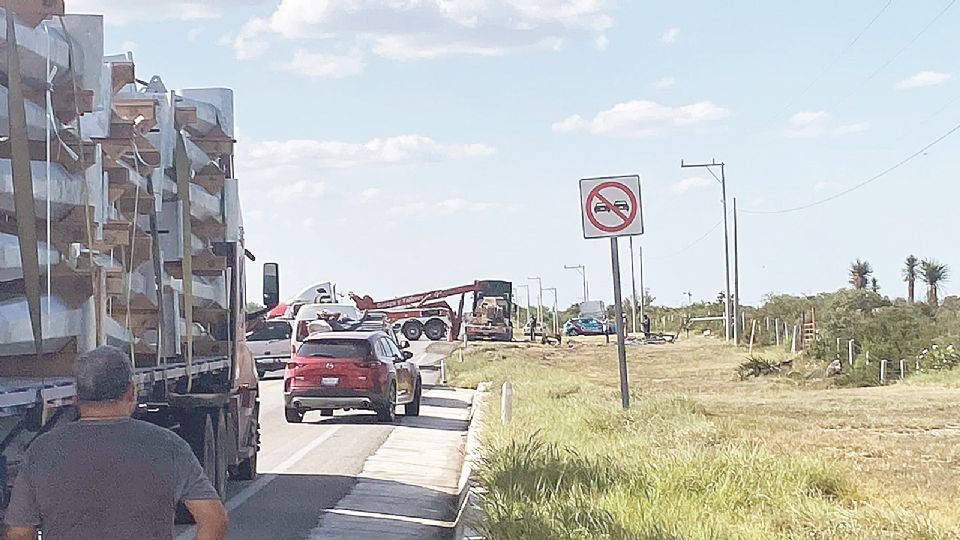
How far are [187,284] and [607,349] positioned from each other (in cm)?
6442

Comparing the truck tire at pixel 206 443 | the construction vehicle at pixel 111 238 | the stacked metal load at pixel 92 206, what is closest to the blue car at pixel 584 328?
the construction vehicle at pixel 111 238

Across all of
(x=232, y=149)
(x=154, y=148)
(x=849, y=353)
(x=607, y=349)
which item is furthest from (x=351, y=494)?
(x=607, y=349)

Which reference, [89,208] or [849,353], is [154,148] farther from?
[849,353]

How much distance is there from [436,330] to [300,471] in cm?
5547

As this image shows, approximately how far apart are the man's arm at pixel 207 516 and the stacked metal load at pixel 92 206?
3.04 m

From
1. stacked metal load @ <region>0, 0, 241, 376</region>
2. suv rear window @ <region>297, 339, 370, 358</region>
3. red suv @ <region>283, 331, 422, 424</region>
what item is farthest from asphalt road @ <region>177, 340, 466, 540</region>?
stacked metal load @ <region>0, 0, 241, 376</region>

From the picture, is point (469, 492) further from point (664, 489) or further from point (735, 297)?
point (735, 297)

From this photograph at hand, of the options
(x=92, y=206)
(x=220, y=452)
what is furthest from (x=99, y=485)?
(x=220, y=452)

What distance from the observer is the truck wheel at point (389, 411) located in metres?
25.4

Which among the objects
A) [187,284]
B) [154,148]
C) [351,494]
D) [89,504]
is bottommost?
[351,494]

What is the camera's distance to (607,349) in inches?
2995

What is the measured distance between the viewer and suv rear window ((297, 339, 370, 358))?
25422mm

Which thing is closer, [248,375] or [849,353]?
[248,375]

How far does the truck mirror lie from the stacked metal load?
3.42 metres
